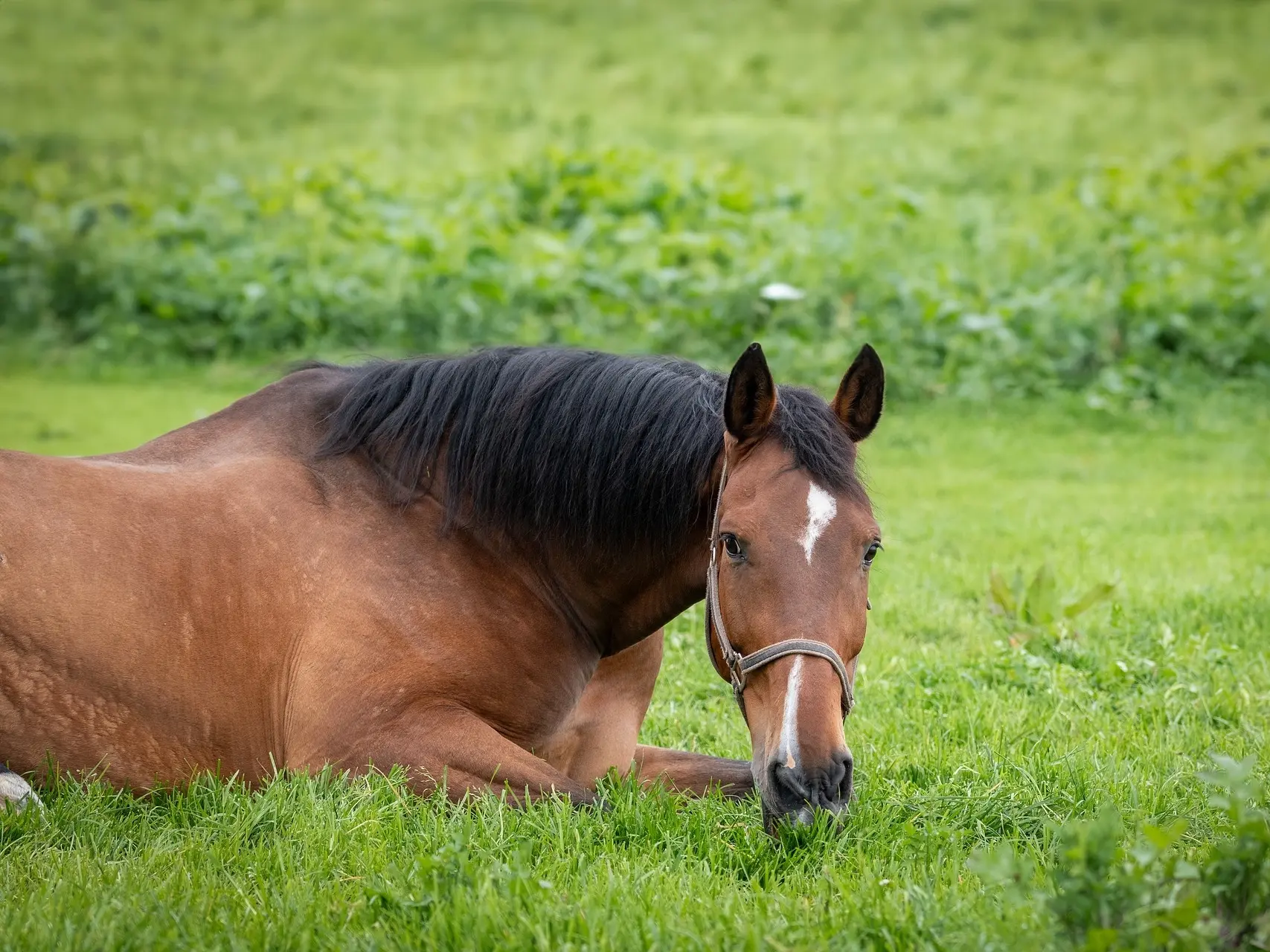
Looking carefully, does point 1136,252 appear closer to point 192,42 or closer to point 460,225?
point 460,225

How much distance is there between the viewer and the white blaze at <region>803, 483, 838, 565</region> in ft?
11.0

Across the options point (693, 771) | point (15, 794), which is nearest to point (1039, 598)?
point (693, 771)

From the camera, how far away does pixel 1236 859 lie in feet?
8.59

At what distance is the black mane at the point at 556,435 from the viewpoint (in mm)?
3830

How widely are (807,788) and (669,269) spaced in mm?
9615

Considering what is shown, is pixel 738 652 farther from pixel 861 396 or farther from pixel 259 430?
pixel 259 430

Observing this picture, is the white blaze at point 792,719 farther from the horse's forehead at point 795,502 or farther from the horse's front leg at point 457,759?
the horse's front leg at point 457,759

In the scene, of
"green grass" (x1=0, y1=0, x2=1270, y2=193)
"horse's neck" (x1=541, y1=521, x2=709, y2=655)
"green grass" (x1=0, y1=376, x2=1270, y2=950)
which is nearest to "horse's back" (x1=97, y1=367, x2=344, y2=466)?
"horse's neck" (x1=541, y1=521, x2=709, y2=655)

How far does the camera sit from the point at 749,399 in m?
3.54

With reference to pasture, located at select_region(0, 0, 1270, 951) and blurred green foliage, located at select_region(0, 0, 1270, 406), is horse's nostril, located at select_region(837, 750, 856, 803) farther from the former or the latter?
blurred green foliage, located at select_region(0, 0, 1270, 406)

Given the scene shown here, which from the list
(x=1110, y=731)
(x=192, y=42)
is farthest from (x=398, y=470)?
(x=192, y=42)

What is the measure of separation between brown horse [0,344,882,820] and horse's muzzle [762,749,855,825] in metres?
0.26

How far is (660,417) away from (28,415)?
839 cm

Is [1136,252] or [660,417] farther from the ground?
[660,417]
